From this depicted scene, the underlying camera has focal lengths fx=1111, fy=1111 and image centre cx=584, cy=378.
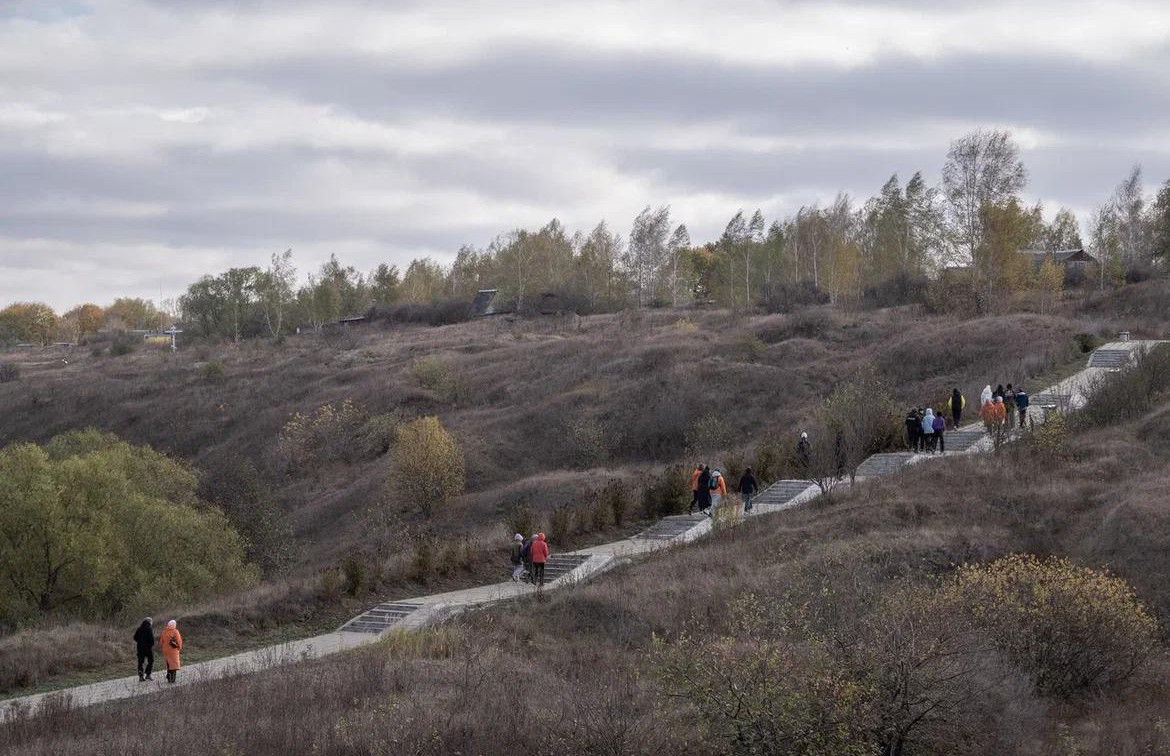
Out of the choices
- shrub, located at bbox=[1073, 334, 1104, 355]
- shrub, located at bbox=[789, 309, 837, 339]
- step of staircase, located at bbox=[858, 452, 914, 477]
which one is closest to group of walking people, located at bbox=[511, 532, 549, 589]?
step of staircase, located at bbox=[858, 452, 914, 477]

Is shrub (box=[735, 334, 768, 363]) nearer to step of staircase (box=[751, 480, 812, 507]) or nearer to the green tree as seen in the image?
step of staircase (box=[751, 480, 812, 507])

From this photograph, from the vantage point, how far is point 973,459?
81.9 feet

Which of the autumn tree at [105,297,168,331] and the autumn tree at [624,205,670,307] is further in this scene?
the autumn tree at [105,297,168,331]

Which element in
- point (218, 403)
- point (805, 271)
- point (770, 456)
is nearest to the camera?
point (770, 456)

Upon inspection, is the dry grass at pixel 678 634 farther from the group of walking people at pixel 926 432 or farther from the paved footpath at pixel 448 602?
the group of walking people at pixel 926 432

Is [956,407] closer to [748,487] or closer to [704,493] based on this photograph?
[748,487]

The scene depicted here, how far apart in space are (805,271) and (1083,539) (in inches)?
2508

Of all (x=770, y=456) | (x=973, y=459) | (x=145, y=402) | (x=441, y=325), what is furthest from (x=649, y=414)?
(x=441, y=325)

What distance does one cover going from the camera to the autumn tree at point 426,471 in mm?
35188

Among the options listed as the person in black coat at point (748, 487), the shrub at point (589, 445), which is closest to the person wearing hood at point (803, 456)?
the person in black coat at point (748, 487)

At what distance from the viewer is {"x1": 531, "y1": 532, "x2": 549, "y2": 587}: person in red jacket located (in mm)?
20875

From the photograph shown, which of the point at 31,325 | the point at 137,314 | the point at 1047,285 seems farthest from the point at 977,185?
the point at 137,314

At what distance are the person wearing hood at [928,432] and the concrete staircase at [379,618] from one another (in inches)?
579

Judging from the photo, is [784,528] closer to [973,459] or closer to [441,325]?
[973,459]
